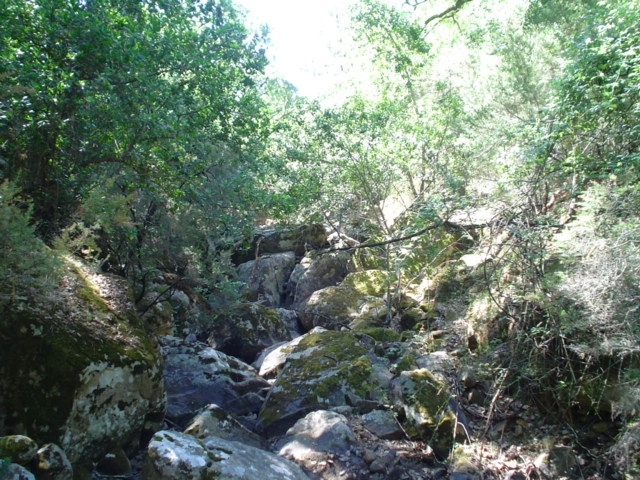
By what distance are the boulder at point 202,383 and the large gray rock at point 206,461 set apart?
191 centimetres

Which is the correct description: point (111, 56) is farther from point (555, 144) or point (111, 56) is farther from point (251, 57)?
point (555, 144)

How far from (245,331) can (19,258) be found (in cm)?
668

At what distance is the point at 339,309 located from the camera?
438 inches

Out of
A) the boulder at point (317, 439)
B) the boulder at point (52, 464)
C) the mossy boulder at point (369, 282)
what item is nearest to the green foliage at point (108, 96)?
the boulder at point (52, 464)

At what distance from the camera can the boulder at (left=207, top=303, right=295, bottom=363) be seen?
32.3 feet

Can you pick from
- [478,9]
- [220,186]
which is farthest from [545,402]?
[478,9]

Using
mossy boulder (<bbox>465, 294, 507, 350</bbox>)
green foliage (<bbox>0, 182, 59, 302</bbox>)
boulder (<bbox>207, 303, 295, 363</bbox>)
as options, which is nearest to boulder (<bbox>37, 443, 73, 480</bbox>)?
green foliage (<bbox>0, 182, 59, 302</bbox>)

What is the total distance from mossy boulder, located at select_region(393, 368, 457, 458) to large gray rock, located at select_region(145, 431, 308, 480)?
1.91 metres

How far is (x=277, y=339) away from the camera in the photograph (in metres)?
10.4

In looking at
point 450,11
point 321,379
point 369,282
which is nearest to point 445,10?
point 450,11

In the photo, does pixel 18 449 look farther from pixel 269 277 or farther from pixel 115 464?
pixel 269 277

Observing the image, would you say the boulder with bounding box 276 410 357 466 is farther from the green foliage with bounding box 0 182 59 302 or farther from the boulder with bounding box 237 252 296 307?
the boulder with bounding box 237 252 296 307

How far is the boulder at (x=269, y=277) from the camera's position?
14.7 metres

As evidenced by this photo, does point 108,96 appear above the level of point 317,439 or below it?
above
